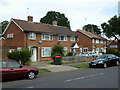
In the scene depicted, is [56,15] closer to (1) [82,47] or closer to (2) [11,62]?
(1) [82,47]

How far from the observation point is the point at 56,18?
216ft

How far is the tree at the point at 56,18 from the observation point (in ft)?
208

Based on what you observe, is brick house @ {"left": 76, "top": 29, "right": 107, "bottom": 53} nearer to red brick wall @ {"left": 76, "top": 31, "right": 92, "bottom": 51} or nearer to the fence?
red brick wall @ {"left": 76, "top": 31, "right": 92, "bottom": 51}

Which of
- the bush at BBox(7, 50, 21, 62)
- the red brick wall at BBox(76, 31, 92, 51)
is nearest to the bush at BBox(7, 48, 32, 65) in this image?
the bush at BBox(7, 50, 21, 62)

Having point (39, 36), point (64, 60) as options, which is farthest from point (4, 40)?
point (64, 60)

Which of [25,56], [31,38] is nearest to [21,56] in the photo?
[25,56]

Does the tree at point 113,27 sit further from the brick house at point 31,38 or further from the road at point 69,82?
the road at point 69,82

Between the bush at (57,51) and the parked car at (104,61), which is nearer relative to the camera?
the parked car at (104,61)

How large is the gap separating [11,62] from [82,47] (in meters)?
35.1

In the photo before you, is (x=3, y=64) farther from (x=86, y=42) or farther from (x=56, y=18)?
(x=56, y=18)

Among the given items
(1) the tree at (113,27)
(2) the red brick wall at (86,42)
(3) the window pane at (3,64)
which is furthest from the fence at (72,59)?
(1) the tree at (113,27)

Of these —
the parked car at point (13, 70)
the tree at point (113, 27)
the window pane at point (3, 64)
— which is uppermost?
the tree at point (113, 27)

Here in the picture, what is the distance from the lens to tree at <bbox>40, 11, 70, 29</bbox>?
63344 millimetres

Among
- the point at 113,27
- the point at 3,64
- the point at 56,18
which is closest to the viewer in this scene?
the point at 3,64
